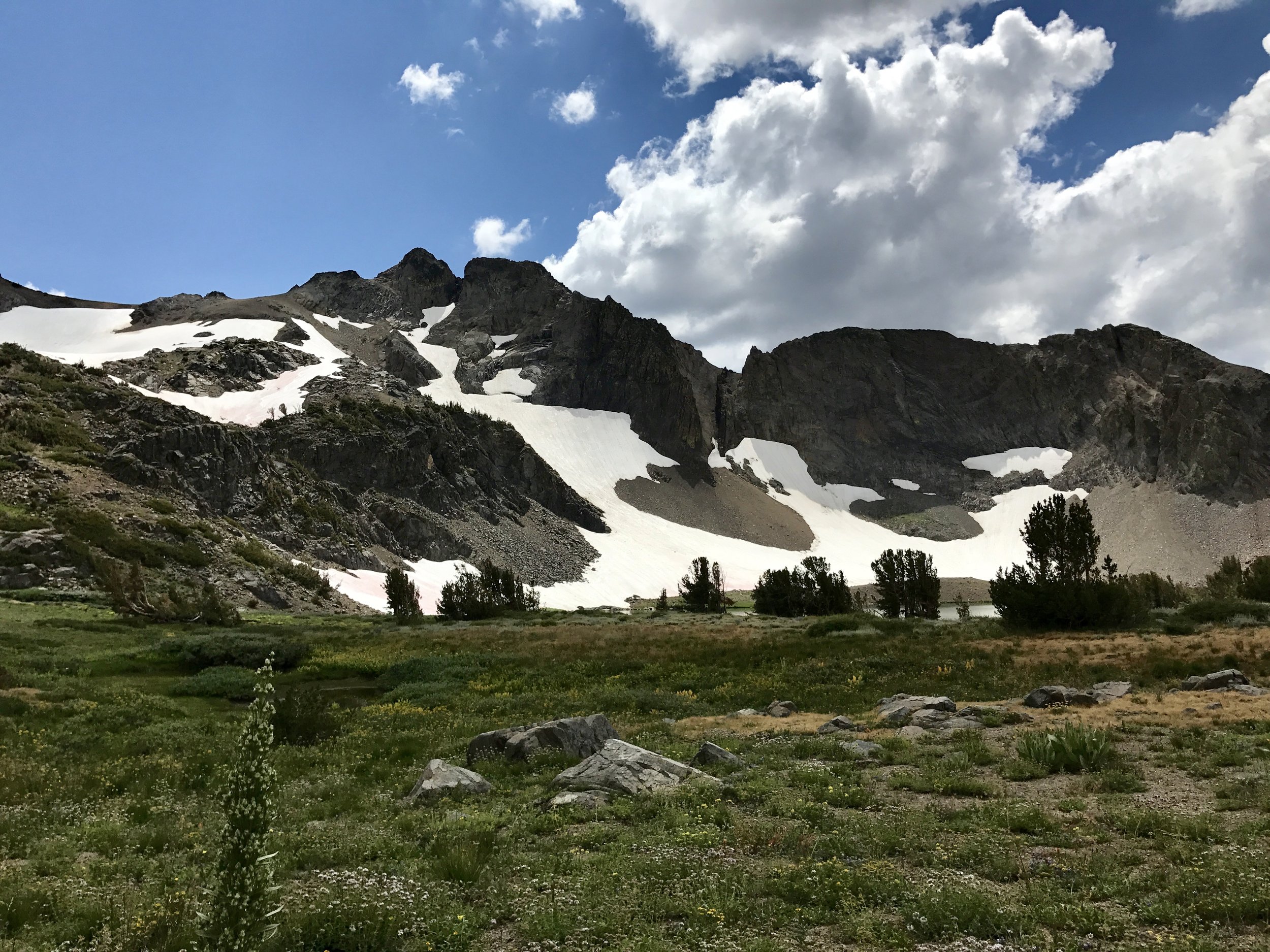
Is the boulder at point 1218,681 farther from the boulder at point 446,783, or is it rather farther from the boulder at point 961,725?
the boulder at point 446,783

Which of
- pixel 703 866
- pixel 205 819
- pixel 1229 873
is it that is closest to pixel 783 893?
pixel 703 866

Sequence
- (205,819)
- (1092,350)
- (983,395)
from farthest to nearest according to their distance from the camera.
A: (983,395)
(1092,350)
(205,819)

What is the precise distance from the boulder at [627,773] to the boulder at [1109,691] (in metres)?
12.6

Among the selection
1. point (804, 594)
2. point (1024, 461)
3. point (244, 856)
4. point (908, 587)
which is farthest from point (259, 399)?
point (1024, 461)

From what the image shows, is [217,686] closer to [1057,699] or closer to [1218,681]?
[1057,699]

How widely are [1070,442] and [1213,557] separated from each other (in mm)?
56710

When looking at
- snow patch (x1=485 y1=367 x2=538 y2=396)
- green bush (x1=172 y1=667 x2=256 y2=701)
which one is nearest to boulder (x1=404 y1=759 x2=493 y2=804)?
green bush (x1=172 y1=667 x2=256 y2=701)

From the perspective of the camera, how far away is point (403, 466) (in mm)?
108562

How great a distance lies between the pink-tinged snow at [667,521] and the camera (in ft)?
392

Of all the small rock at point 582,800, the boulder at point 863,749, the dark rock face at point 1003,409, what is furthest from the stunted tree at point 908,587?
the dark rock face at point 1003,409

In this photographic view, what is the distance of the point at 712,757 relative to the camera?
1298 cm

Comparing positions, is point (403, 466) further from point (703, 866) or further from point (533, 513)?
point (703, 866)

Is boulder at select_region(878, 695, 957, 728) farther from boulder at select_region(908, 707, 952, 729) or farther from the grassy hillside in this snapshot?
the grassy hillside

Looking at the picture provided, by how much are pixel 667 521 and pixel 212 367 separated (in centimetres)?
A: 8249
